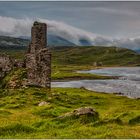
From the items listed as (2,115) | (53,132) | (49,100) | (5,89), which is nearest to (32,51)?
(5,89)

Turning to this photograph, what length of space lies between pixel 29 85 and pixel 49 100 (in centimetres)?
968

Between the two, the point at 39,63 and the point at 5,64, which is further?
the point at 5,64

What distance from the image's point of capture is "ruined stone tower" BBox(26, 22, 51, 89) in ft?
195

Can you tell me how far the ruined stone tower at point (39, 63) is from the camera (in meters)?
59.5

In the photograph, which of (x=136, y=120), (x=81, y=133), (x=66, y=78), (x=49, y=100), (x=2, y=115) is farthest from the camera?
(x=66, y=78)

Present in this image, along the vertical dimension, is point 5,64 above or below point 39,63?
below

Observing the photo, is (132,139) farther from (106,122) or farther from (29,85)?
(29,85)

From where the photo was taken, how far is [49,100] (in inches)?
1954

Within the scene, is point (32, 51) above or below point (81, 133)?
above

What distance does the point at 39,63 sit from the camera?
59.6 m

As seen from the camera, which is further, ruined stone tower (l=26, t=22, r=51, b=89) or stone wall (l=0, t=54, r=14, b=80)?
stone wall (l=0, t=54, r=14, b=80)

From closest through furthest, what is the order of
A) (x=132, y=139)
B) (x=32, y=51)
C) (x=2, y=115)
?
1. (x=132, y=139)
2. (x=2, y=115)
3. (x=32, y=51)

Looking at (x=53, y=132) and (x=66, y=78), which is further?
(x=66, y=78)

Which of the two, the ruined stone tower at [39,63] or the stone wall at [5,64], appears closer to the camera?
the ruined stone tower at [39,63]
